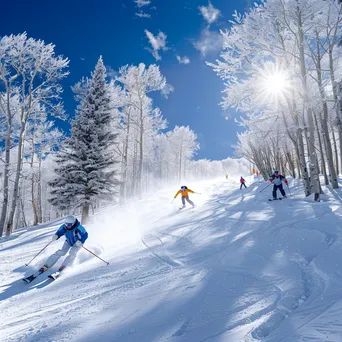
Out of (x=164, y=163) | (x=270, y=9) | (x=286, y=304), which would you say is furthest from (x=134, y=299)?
(x=164, y=163)

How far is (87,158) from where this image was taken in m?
13.2

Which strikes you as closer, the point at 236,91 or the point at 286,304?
the point at 286,304

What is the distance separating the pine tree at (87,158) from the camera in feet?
42.4

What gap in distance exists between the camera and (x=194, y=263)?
427cm

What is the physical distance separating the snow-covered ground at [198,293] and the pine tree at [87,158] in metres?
7.32

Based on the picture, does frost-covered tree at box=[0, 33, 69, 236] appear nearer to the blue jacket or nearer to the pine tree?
the pine tree

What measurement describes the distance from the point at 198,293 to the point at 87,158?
464 inches

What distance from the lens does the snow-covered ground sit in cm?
226

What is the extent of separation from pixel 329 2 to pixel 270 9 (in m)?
2.26

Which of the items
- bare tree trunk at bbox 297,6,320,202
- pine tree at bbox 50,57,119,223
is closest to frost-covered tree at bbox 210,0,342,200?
bare tree trunk at bbox 297,6,320,202

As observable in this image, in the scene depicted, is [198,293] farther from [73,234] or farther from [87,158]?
[87,158]

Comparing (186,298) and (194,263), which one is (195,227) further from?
(186,298)

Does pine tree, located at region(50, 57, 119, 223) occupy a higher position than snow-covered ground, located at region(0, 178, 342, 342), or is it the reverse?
pine tree, located at region(50, 57, 119, 223)

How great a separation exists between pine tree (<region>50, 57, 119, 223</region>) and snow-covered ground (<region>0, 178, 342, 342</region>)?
7.32 metres
